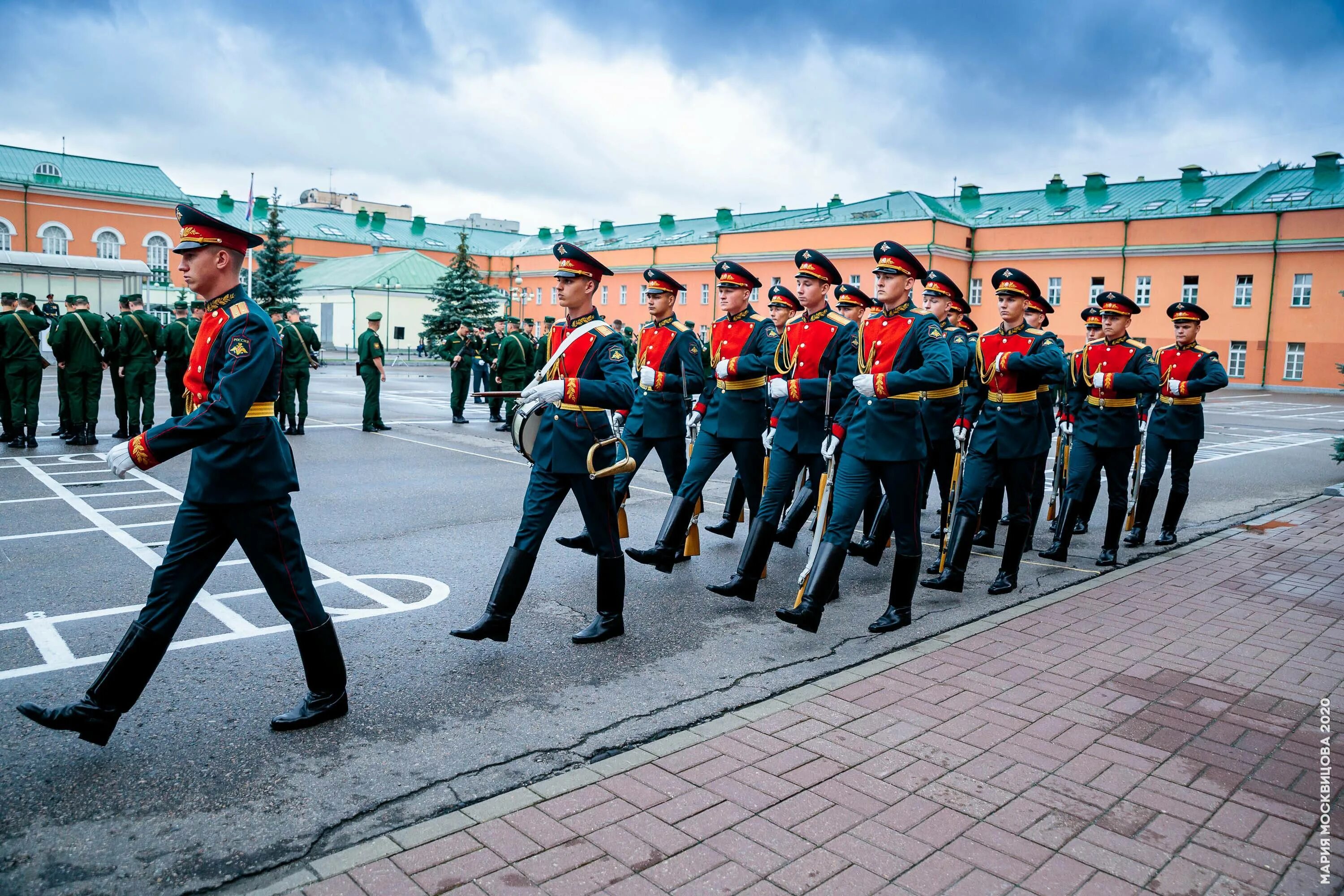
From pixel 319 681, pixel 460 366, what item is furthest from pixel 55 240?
pixel 319 681

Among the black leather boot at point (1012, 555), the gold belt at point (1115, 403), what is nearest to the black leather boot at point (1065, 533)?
the gold belt at point (1115, 403)

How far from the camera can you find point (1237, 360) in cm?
4716

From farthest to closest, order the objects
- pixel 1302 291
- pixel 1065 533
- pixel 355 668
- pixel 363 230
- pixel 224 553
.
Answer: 1. pixel 363 230
2. pixel 1302 291
3. pixel 1065 533
4. pixel 355 668
5. pixel 224 553

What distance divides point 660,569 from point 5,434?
1075 centimetres

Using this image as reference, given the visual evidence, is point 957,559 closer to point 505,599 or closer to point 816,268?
point 816,268

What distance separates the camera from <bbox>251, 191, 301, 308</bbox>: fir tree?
4691 cm

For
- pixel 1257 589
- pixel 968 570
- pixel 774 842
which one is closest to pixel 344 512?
pixel 968 570

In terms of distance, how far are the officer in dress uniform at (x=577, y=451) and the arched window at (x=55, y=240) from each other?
61.6 metres

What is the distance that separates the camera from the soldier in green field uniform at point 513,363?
17859 mm

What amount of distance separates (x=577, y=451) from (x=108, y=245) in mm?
63629

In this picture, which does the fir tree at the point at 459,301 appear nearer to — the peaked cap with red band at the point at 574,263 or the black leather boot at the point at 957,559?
the black leather boot at the point at 957,559

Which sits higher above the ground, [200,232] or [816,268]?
[816,268]

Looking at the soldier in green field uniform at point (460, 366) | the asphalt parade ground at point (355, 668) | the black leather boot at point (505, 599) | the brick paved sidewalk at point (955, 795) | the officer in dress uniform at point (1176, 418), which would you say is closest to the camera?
the brick paved sidewalk at point (955, 795)

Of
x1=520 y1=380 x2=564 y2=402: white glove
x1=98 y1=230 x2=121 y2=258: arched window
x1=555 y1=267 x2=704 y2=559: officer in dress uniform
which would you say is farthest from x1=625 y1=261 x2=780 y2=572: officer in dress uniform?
x1=98 y1=230 x2=121 y2=258: arched window
